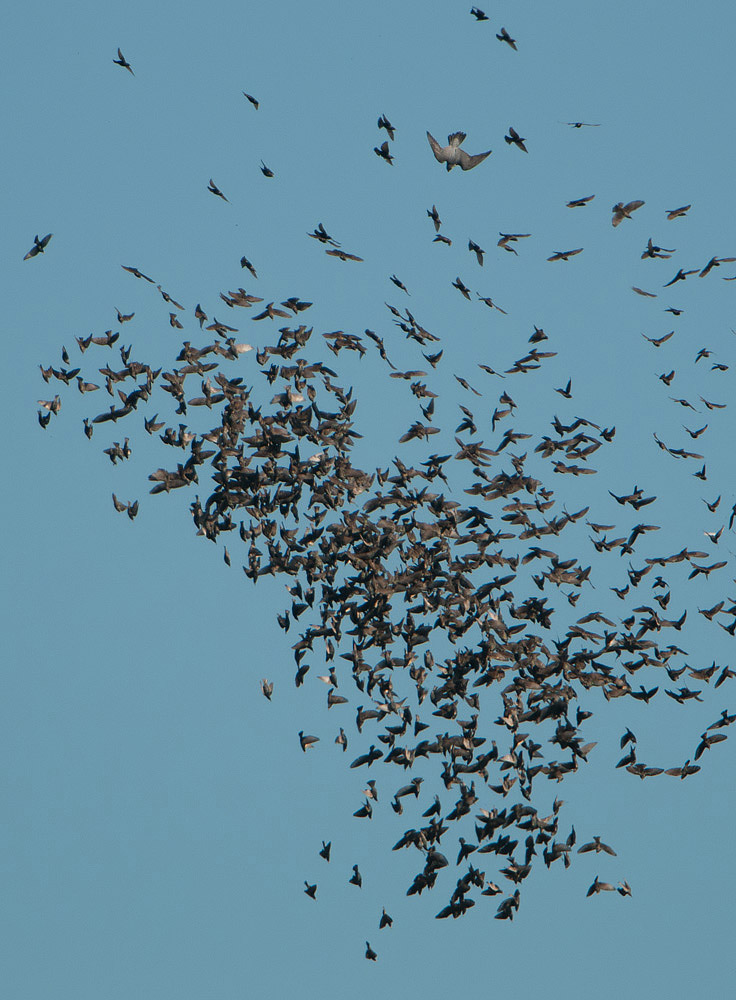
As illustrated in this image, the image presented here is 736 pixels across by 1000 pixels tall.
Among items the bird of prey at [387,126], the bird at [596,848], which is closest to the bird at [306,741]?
the bird at [596,848]

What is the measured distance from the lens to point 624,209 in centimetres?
2853

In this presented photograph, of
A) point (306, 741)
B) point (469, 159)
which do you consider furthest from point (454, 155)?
point (306, 741)

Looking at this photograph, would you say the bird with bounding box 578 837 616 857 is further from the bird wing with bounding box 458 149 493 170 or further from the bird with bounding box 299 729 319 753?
the bird wing with bounding box 458 149 493 170

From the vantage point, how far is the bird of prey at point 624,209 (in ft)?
93.4

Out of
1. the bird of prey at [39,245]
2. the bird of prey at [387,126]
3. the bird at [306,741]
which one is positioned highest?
the bird of prey at [387,126]

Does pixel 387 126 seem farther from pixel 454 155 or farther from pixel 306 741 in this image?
pixel 306 741

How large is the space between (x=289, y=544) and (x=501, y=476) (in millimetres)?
4568

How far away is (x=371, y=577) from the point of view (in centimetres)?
2559

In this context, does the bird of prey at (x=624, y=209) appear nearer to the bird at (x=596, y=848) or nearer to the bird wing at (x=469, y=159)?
the bird wing at (x=469, y=159)

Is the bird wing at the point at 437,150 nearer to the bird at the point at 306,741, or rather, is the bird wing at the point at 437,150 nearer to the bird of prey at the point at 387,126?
the bird of prey at the point at 387,126

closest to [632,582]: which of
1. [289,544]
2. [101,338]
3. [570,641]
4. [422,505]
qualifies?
[570,641]

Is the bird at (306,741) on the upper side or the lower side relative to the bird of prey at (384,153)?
lower

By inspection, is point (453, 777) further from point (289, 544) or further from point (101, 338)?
point (101, 338)

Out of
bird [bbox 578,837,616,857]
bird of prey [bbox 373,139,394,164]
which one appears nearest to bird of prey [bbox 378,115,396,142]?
bird of prey [bbox 373,139,394,164]
